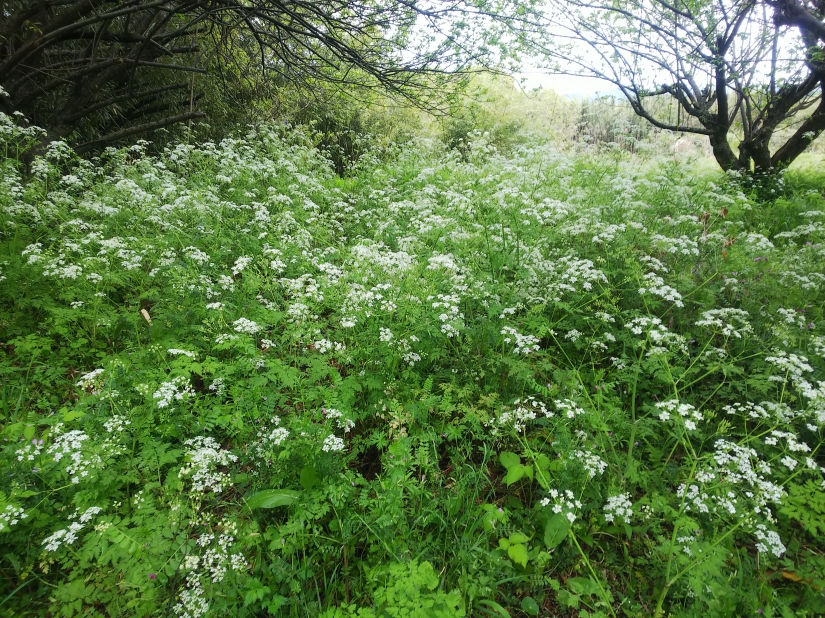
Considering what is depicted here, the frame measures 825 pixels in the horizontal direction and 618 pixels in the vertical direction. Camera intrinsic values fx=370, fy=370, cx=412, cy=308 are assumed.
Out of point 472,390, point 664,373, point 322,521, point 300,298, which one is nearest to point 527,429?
point 472,390

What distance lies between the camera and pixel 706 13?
22.3 ft

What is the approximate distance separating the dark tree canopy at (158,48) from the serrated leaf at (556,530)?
563 cm

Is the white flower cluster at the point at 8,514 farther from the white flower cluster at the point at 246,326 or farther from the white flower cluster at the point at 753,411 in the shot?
the white flower cluster at the point at 753,411

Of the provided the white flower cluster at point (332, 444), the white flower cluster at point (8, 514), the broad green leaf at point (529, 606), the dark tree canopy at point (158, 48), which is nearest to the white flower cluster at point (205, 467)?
the white flower cluster at point (332, 444)

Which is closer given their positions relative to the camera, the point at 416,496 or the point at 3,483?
the point at 3,483

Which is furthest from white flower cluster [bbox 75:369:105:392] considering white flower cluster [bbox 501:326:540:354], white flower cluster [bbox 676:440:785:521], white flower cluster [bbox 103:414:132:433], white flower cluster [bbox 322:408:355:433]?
white flower cluster [bbox 676:440:785:521]

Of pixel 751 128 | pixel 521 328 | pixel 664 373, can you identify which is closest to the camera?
pixel 664 373

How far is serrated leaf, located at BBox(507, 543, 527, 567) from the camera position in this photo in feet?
6.51

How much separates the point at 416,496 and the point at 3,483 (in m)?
2.31

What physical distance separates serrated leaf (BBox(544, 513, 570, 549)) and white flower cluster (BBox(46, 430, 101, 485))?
8.24 feet

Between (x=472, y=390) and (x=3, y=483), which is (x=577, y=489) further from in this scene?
(x=3, y=483)

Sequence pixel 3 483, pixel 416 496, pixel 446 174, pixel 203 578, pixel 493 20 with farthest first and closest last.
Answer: pixel 446 174 < pixel 493 20 < pixel 416 496 < pixel 3 483 < pixel 203 578

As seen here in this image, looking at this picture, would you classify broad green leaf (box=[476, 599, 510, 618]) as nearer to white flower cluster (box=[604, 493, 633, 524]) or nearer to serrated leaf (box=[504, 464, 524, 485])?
serrated leaf (box=[504, 464, 524, 485])

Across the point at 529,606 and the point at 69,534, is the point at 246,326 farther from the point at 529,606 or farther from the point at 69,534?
the point at 529,606
